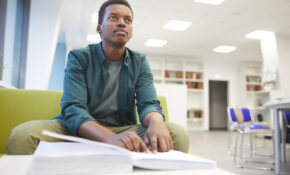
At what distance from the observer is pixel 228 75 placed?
10609 mm

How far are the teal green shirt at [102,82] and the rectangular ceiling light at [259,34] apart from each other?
21.5 ft

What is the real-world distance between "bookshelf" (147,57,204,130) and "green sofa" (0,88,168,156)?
8.25 meters

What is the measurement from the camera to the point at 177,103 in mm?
4434

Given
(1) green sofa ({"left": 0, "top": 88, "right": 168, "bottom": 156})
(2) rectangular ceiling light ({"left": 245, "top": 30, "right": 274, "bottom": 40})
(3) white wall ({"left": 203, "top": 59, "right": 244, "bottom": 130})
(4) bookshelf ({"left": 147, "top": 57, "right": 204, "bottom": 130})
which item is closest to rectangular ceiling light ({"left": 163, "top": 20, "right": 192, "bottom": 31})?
(2) rectangular ceiling light ({"left": 245, "top": 30, "right": 274, "bottom": 40})

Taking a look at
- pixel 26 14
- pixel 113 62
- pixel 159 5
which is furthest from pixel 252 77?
pixel 113 62

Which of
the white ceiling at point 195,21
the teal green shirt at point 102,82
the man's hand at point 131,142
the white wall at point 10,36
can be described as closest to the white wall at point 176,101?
the white ceiling at point 195,21

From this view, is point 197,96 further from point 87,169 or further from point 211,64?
point 87,169

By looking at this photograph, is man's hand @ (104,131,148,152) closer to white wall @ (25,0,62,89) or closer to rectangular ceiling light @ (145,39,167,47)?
white wall @ (25,0,62,89)

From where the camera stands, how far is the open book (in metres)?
0.48

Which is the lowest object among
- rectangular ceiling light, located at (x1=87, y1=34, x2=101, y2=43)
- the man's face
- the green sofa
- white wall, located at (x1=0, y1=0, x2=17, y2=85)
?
the green sofa

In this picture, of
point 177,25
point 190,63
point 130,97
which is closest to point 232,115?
point 177,25

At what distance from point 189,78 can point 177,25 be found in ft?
13.3

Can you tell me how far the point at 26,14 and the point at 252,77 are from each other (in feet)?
31.6

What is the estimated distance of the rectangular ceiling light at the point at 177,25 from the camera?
6176mm
